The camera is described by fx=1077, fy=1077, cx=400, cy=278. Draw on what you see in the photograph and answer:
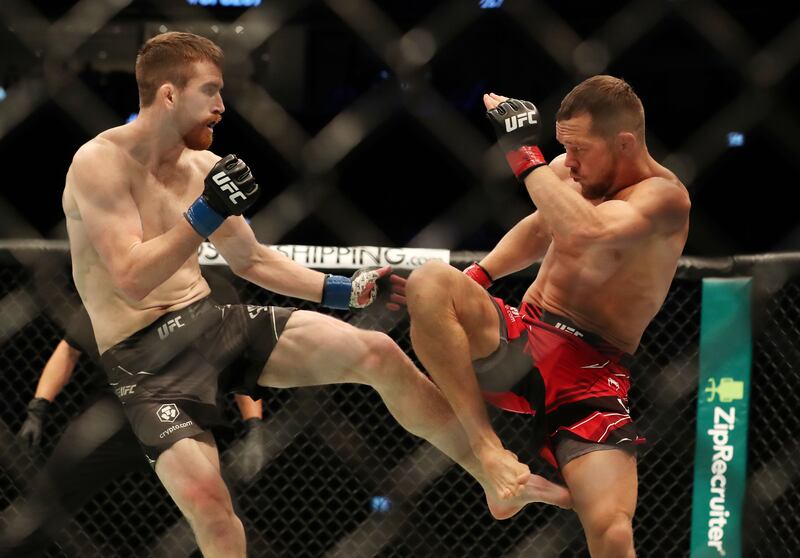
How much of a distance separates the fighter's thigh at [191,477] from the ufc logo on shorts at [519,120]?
91 centimetres

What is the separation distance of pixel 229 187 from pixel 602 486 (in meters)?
0.96

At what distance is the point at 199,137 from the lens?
227 centimetres

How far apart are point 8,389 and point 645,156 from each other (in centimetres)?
201

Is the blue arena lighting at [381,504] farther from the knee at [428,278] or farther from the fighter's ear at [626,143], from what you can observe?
the fighter's ear at [626,143]

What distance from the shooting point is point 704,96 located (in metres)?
3.97

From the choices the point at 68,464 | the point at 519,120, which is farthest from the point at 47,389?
the point at 519,120

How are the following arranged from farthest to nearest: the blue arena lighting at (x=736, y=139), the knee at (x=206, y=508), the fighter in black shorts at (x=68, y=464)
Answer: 1. the blue arena lighting at (x=736, y=139)
2. the fighter in black shorts at (x=68, y=464)
3. the knee at (x=206, y=508)

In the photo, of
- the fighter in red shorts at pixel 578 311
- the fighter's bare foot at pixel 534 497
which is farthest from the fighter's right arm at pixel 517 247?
the fighter's bare foot at pixel 534 497

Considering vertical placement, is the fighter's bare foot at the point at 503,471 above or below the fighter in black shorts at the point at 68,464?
below

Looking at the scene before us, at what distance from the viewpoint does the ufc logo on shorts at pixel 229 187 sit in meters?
2.01

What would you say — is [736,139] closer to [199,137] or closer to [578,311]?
[578,311]

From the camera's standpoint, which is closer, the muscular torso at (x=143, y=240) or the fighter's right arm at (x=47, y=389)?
the muscular torso at (x=143, y=240)

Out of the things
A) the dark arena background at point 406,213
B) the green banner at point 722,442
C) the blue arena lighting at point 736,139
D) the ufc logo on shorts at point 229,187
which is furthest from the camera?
the blue arena lighting at point 736,139

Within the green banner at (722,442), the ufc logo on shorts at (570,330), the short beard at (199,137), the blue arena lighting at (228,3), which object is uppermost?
the blue arena lighting at (228,3)
